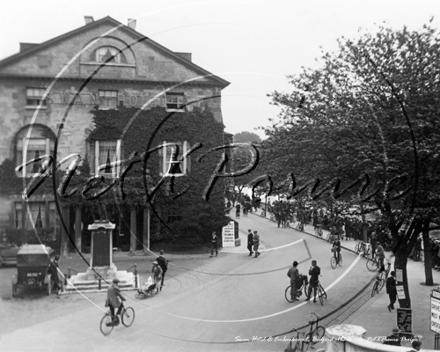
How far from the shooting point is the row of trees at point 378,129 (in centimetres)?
1226

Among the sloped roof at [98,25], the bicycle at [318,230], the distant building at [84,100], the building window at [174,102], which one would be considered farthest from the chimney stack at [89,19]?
the bicycle at [318,230]

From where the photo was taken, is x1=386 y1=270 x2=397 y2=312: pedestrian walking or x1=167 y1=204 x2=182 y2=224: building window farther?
x1=167 y1=204 x2=182 y2=224: building window

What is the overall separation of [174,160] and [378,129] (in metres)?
6.66

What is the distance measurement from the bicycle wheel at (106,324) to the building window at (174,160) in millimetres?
5000

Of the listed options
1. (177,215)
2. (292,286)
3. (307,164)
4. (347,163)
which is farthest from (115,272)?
(347,163)

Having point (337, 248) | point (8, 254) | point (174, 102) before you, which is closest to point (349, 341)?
point (337, 248)

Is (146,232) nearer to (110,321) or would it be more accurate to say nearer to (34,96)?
(110,321)

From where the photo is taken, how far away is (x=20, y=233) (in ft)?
48.6

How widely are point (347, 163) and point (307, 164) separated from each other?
1.40 meters

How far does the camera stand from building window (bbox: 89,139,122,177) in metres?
14.7

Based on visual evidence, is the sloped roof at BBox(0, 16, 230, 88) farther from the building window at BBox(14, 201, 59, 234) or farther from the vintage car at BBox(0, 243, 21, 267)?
the vintage car at BBox(0, 243, 21, 267)

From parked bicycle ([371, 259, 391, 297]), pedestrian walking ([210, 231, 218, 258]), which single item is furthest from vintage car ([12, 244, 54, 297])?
parked bicycle ([371, 259, 391, 297])

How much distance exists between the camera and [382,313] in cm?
1445

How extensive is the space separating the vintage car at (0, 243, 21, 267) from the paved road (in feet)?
6.11
